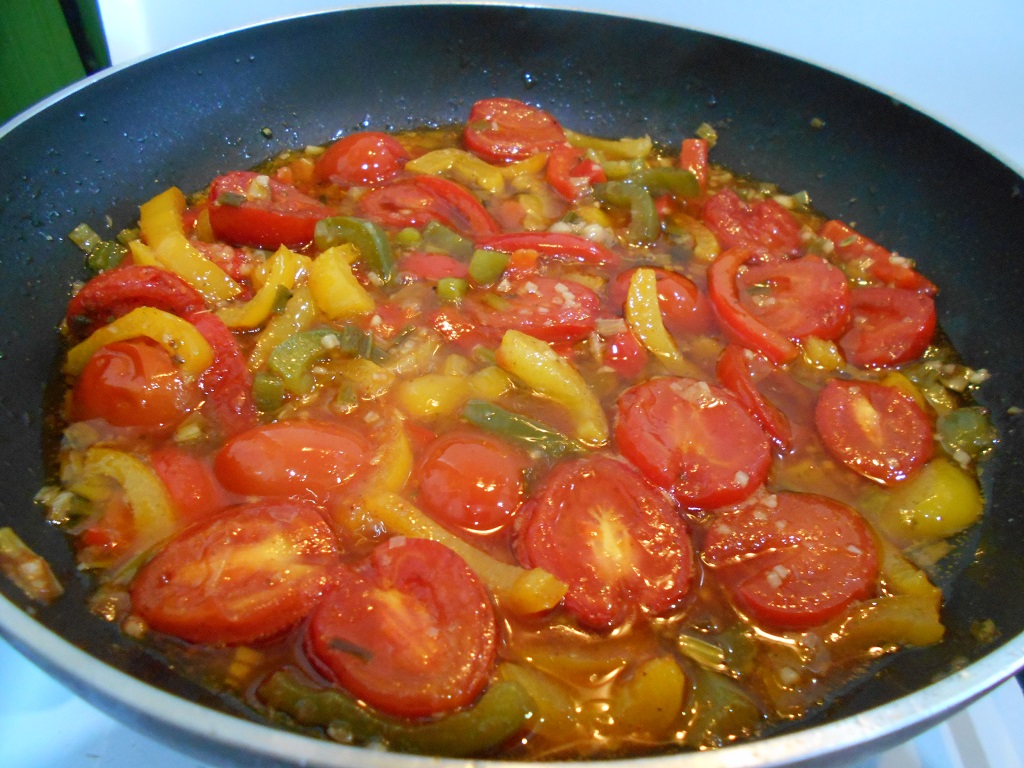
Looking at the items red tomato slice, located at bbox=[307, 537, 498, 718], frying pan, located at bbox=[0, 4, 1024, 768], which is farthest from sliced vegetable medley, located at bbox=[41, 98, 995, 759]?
frying pan, located at bbox=[0, 4, 1024, 768]

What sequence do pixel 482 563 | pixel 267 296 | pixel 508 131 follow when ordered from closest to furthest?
1. pixel 482 563
2. pixel 267 296
3. pixel 508 131

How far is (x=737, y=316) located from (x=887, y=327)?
0.62 m

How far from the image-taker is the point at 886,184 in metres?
3.22

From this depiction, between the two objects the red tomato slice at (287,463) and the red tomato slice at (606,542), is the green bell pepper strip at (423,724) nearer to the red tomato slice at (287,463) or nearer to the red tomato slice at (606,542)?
the red tomato slice at (606,542)

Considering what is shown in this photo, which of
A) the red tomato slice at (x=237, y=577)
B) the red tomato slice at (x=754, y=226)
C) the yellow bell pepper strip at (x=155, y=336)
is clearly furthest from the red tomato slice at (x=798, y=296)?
the yellow bell pepper strip at (x=155, y=336)

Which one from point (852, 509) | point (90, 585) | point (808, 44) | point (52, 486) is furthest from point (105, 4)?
point (852, 509)

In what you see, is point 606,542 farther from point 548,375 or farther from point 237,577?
point 237,577

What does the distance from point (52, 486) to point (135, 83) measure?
5.42ft

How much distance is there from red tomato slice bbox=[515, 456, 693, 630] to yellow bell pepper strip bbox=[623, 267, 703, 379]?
2.02ft

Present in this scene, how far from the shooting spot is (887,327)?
284cm

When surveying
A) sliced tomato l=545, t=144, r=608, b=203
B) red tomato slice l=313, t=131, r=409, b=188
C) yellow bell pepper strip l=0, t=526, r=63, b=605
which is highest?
red tomato slice l=313, t=131, r=409, b=188

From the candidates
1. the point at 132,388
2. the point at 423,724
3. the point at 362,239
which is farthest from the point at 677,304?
the point at 132,388

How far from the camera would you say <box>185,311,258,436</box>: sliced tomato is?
2334mm

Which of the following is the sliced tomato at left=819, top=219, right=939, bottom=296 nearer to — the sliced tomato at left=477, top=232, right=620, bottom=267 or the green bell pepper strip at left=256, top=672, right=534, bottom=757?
the sliced tomato at left=477, top=232, right=620, bottom=267
